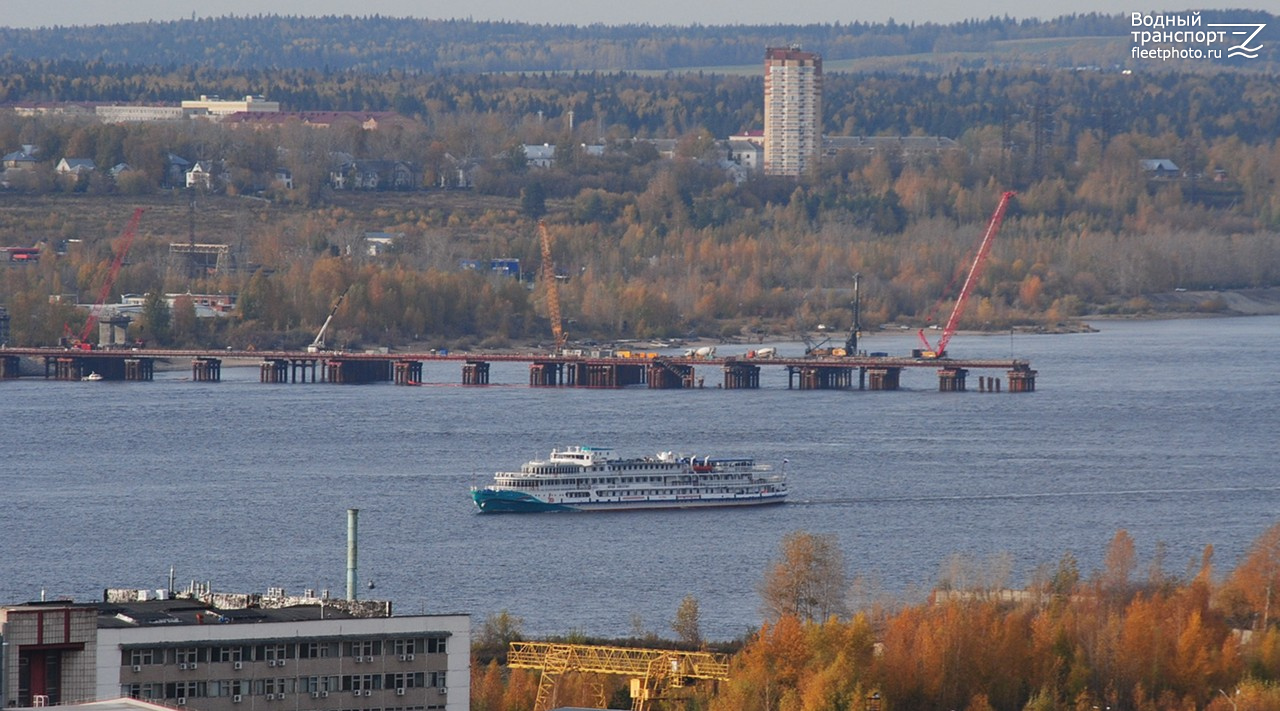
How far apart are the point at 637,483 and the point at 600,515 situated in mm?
1133

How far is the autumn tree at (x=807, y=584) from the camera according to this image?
3038 cm

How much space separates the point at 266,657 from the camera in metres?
20.8

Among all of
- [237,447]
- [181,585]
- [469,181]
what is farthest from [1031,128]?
[181,585]

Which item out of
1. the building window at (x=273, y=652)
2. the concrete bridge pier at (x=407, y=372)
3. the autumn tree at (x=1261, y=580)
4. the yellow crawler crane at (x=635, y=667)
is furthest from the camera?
the concrete bridge pier at (x=407, y=372)

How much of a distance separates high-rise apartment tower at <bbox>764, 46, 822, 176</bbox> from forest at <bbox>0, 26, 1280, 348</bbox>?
1491 millimetres

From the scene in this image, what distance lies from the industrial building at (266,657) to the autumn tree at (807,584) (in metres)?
9.01

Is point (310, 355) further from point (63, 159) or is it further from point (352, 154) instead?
point (352, 154)

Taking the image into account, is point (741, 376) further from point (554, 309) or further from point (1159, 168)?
point (1159, 168)

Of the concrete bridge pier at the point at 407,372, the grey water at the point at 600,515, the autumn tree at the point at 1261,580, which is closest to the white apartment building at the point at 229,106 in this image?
the grey water at the point at 600,515

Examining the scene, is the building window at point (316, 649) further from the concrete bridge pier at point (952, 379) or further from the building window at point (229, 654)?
the concrete bridge pier at point (952, 379)

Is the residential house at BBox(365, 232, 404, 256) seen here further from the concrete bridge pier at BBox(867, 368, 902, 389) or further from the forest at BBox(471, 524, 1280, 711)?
the forest at BBox(471, 524, 1280, 711)

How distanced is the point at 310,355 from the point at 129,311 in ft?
29.6

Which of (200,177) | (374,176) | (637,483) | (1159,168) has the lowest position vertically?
(637,483)

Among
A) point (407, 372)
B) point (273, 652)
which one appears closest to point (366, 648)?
point (273, 652)
